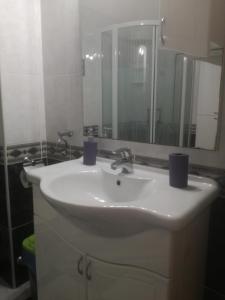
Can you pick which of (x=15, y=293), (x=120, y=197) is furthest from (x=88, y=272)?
(x=15, y=293)

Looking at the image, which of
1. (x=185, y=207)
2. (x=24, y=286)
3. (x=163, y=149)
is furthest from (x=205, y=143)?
(x=24, y=286)

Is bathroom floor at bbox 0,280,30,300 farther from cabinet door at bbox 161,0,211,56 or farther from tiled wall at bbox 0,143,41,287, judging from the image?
cabinet door at bbox 161,0,211,56

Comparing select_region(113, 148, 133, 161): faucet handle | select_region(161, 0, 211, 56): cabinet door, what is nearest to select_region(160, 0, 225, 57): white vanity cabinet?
select_region(161, 0, 211, 56): cabinet door

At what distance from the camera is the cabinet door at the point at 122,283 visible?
2.49 feet

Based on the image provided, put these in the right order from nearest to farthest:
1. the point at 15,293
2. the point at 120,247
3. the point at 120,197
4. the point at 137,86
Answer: the point at 120,247 → the point at 120,197 → the point at 137,86 → the point at 15,293

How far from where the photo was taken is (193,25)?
97cm

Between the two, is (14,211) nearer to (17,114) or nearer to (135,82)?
(17,114)

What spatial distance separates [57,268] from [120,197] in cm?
42

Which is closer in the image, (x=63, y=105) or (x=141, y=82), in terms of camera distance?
(x=141, y=82)

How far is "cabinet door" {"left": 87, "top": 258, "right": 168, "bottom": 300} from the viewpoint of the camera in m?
0.76

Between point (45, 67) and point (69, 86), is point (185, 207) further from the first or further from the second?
point (45, 67)

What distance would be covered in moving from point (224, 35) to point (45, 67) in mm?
1040

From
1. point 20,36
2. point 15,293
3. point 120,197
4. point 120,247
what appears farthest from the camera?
point 15,293

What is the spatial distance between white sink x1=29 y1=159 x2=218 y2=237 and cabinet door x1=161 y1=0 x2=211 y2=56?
0.53m
